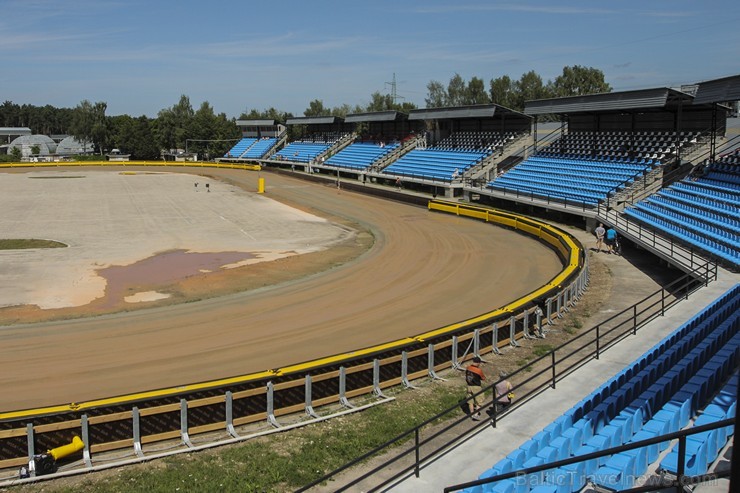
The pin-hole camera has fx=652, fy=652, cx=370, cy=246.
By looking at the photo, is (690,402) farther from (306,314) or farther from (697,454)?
(306,314)

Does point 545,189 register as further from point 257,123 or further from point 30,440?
point 257,123

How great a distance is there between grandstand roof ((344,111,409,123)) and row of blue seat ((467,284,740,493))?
2344 inches

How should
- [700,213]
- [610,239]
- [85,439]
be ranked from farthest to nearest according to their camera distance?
[610,239] → [700,213] → [85,439]

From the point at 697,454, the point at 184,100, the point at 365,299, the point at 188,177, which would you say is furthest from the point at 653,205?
the point at 184,100

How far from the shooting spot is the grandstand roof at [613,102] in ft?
130

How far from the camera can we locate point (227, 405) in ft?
44.4

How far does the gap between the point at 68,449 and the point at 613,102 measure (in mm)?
40711

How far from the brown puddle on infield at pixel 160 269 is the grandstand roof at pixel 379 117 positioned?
1704 inches

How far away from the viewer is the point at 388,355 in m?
15.8

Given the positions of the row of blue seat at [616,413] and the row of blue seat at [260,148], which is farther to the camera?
the row of blue seat at [260,148]

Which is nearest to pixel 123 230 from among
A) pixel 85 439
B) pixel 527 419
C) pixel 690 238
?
pixel 85 439

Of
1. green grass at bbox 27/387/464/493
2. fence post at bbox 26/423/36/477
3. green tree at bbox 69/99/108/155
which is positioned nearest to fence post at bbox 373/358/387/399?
green grass at bbox 27/387/464/493

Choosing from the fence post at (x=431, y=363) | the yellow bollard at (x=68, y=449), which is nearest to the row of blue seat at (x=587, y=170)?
the fence post at (x=431, y=363)

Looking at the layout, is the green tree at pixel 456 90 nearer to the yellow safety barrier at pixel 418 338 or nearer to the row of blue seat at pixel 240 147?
the row of blue seat at pixel 240 147
